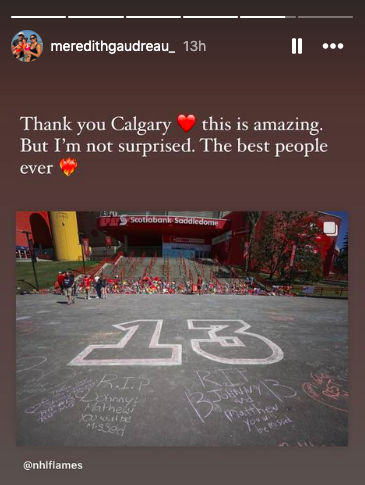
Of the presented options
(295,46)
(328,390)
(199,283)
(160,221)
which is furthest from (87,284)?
(295,46)

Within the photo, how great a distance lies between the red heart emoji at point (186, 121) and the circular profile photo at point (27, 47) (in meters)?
3.73

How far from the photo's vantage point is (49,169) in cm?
558

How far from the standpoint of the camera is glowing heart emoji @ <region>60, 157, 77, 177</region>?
5.54m

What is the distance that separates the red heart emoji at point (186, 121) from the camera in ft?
17.7

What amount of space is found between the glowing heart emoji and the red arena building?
4.31 meters

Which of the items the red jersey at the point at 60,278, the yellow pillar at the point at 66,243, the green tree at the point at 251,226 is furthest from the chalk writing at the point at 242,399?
the red jersey at the point at 60,278

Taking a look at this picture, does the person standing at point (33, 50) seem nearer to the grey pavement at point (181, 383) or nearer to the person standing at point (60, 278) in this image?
the grey pavement at point (181, 383)

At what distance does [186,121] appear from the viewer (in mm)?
5410

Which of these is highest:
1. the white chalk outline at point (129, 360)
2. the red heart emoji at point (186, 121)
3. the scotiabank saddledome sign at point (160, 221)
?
the red heart emoji at point (186, 121)

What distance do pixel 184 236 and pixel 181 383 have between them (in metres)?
8.26

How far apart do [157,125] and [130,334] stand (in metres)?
7.23

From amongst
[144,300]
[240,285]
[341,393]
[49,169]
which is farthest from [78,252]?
[341,393]

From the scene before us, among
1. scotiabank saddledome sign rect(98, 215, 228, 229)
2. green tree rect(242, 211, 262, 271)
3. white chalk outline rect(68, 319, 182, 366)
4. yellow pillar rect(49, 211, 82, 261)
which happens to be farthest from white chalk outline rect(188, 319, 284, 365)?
yellow pillar rect(49, 211, 82, 261)

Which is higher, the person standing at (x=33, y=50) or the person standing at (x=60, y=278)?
the person standing at (x=33, y=50)
